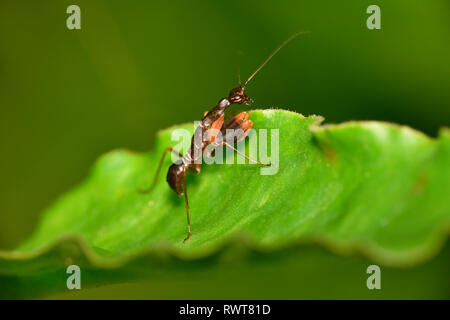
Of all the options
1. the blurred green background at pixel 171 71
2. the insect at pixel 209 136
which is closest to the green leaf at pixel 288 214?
the insect at pixel 209 136

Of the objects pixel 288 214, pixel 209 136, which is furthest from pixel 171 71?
pixel 288 214

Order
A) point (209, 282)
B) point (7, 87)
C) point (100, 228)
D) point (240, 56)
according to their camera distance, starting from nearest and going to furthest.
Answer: point (209, 282) → point (100, 228) → point (240, 56) → point (7, 87)

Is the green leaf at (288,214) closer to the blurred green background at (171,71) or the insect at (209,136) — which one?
the insect at (209,136)

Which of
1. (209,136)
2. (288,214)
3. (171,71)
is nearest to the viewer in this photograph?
(288,214)

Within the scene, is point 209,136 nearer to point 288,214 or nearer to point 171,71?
point 171,71

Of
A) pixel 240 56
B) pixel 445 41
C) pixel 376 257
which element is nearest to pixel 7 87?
pixel 240 56
